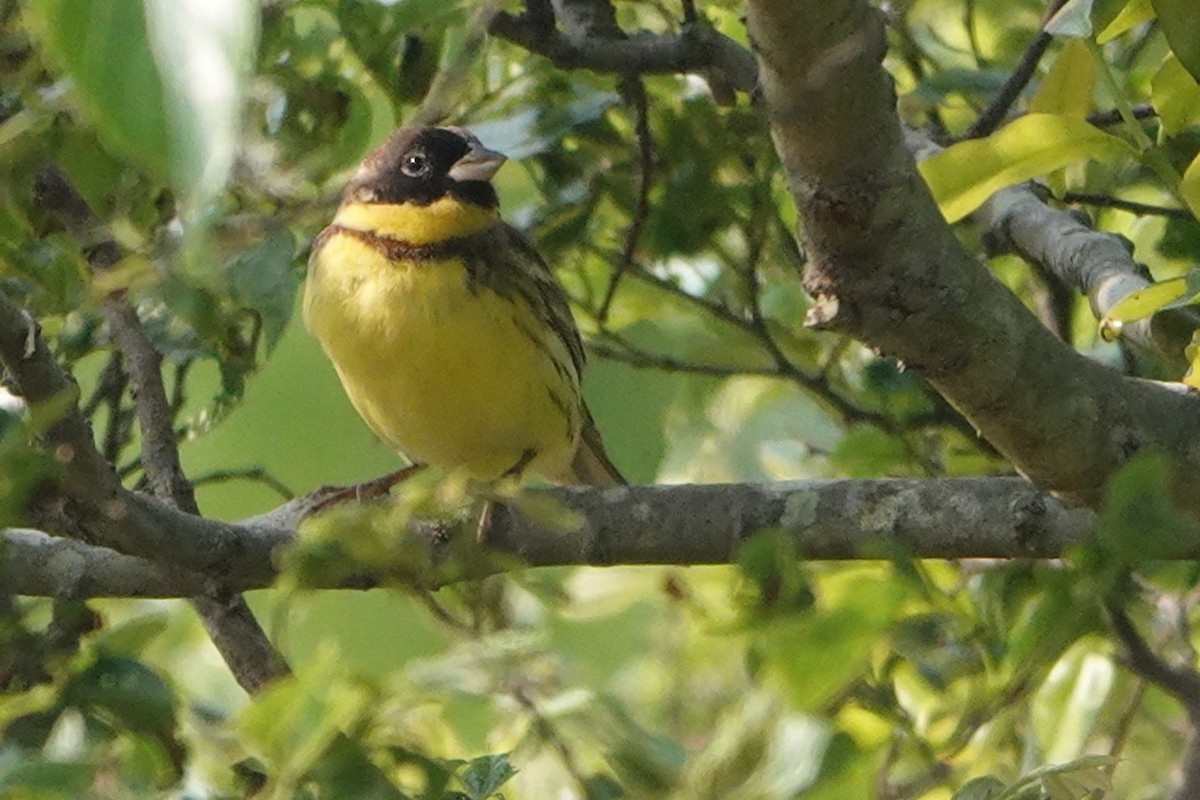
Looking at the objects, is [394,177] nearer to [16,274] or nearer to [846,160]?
[16,274]

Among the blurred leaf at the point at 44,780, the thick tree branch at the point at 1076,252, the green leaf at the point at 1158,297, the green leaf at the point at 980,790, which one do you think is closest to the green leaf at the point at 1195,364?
the green leaf at the point at 1158,297

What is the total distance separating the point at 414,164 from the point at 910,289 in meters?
1.68

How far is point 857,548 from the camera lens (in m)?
1.62

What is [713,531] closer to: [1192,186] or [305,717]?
[1192,186]

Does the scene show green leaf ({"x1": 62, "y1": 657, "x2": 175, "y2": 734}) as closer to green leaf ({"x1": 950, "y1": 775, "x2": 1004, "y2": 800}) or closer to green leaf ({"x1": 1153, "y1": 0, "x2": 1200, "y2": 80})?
green leaf ({"x1": 950, "y1": 775, "x2": 1004, "y2": 800})

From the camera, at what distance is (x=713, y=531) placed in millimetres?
1712

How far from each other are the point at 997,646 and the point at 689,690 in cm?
123

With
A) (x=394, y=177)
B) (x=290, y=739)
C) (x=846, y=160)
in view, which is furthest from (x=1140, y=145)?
(x=394, y=177)

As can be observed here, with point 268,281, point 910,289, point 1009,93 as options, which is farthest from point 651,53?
point 910,289

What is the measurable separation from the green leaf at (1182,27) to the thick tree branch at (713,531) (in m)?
0.55

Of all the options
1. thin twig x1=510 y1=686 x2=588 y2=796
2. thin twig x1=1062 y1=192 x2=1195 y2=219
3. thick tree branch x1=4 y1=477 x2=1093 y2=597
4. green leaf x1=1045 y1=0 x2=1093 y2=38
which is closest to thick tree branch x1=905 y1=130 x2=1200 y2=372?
thin twig x1=1062 y1=192 x2=1195 y2=219

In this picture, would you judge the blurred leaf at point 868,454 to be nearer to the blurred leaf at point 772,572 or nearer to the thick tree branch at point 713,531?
the thick tree branch at point 713,531

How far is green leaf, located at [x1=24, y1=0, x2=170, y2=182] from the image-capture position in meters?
0.59

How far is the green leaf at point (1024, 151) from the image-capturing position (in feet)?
3.76
